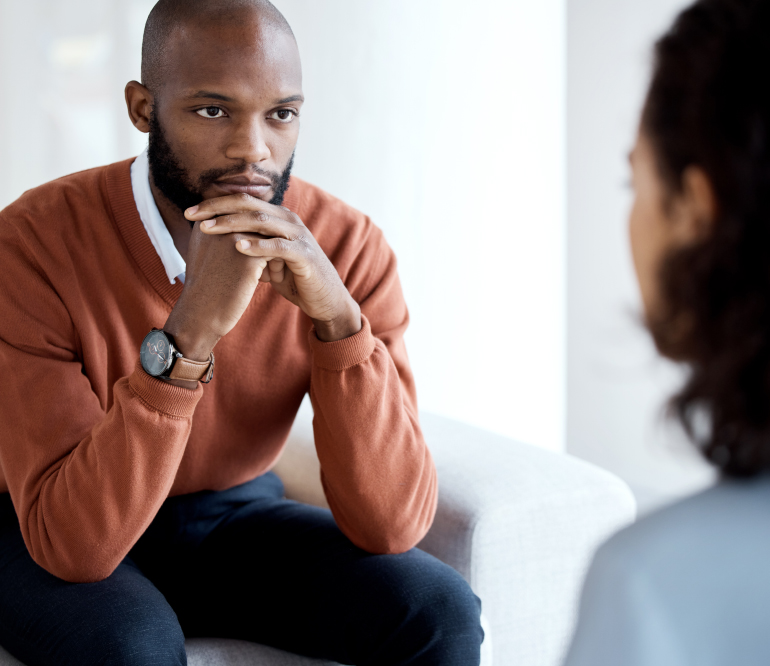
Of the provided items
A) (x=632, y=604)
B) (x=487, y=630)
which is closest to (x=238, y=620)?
(x=487, y=630)

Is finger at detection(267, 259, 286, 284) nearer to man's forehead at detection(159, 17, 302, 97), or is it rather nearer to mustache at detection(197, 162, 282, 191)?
mustache at detection(197, 162, 282, 191)

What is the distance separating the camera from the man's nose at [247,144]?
3.69ft

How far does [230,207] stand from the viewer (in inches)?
42.8

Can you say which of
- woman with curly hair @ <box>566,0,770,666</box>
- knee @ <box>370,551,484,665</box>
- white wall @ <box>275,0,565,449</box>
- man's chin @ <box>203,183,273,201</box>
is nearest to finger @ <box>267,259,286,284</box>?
man's chin @ <box>203,183,273,201</box>

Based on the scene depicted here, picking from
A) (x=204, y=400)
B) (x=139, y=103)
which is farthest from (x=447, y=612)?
(x=139, y=103)

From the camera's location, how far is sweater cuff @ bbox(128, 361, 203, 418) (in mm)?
1016

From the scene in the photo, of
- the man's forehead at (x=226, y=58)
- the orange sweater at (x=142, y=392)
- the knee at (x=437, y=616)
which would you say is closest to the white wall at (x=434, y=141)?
the orange sweater at (x=142, y=392)

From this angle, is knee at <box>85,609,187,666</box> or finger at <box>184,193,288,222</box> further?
finger at <box>184,193,288,222</box>

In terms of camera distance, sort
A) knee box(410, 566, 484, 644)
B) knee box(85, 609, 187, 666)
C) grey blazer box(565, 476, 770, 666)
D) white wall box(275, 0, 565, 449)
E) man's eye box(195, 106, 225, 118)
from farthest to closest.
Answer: white wall box(275, 0, 565, 449)
man's eye box(195, 106, 225, 118)
knee box(410, 566, 484, 644)
knee box(85, 609, 187, 666)
grey blazer box(565, 476, 770, 666)

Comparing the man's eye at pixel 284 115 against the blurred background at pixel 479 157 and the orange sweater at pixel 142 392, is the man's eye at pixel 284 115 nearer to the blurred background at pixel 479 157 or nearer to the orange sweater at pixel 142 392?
the orange sweater at pixel 142 392

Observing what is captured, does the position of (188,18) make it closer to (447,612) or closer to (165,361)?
(165,361)

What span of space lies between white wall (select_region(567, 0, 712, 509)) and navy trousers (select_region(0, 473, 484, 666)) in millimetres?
1595

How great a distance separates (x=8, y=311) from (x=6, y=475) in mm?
224

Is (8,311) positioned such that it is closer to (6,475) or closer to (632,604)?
(6,475)
